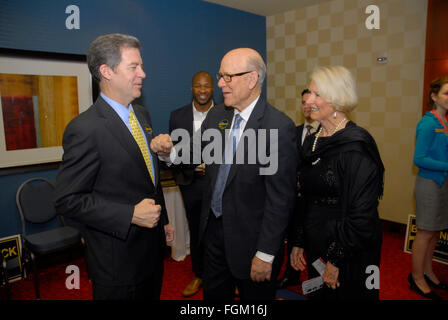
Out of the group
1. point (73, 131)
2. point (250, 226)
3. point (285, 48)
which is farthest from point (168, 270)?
point (285, 48)

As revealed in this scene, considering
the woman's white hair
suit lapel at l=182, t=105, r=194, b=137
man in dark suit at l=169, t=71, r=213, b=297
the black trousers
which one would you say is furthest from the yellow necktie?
suit lapel at l=182, t=105, r=194, b=137

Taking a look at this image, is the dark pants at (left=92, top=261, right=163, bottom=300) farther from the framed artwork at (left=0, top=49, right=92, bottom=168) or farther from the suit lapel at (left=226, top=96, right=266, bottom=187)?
the framed artwork at (left=0, top=49, right=92, bottom=168)

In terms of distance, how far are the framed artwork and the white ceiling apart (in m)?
2.35

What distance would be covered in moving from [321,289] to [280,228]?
525mm

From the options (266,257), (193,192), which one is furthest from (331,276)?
(193,192)

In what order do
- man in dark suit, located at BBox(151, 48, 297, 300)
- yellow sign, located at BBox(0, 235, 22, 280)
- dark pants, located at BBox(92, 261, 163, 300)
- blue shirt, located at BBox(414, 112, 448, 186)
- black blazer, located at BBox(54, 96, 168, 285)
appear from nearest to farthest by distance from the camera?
black blazer, located at BBox(54, 96, 168, 285), dark pants, located at BBox(92, 261, 163, 300), man in dark suit, located at BBox(151, 48, 297, 300), blue shirt, located at BBox(414, 112, 448, 186), yellow sign, located at BBox(0, 235, 22, 280)

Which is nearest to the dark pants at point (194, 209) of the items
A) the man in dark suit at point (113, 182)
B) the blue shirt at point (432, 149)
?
the man in dark suit at point (113, 182)

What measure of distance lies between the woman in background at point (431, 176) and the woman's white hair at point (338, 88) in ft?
4.60

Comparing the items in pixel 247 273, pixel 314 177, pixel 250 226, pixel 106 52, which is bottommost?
pixel 247 273

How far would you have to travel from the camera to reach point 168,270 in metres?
3.45

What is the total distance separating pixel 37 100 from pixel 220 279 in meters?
2.70

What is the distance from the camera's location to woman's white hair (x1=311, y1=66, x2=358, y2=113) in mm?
1704

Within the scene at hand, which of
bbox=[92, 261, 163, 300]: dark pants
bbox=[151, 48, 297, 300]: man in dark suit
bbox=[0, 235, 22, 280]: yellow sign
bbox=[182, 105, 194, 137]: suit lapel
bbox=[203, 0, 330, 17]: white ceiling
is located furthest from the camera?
bbox=[203, 0, 330, 17]: white ceiling
